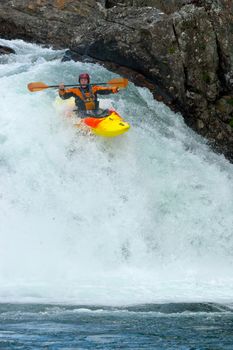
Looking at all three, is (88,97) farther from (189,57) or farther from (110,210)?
(189,57)

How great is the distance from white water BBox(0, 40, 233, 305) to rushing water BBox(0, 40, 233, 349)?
2 centimetres

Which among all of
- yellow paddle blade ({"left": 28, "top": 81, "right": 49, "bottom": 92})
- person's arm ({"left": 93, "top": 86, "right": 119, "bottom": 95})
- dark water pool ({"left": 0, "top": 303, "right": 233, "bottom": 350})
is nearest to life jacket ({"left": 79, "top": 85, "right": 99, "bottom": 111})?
person's arm ({"left": 93, "top": 86, "right": 119, "bottom": 95})

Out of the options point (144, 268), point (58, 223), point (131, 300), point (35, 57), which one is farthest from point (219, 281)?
point (35, 57)

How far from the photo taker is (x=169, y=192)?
11.6m

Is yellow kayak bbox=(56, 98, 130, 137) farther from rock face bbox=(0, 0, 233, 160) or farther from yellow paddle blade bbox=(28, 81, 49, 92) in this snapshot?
rock face bbox=(0, 0, 233, 160)

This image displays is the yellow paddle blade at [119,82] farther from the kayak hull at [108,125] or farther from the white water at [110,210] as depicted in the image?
the kayak hull at [108,125]

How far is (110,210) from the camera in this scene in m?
11.0

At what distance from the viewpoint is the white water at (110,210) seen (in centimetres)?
941

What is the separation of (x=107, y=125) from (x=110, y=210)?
167 cm

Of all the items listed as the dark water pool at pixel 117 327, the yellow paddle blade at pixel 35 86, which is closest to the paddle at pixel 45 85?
the yellow paddle blade at pixel 35 86

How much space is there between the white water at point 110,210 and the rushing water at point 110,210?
18 millimetres

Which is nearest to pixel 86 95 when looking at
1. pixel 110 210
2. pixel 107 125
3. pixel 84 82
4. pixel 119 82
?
pixel 84 82

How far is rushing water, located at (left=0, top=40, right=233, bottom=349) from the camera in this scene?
934 centimetres

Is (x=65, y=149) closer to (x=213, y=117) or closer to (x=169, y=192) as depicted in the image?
(x=169, y=192)
